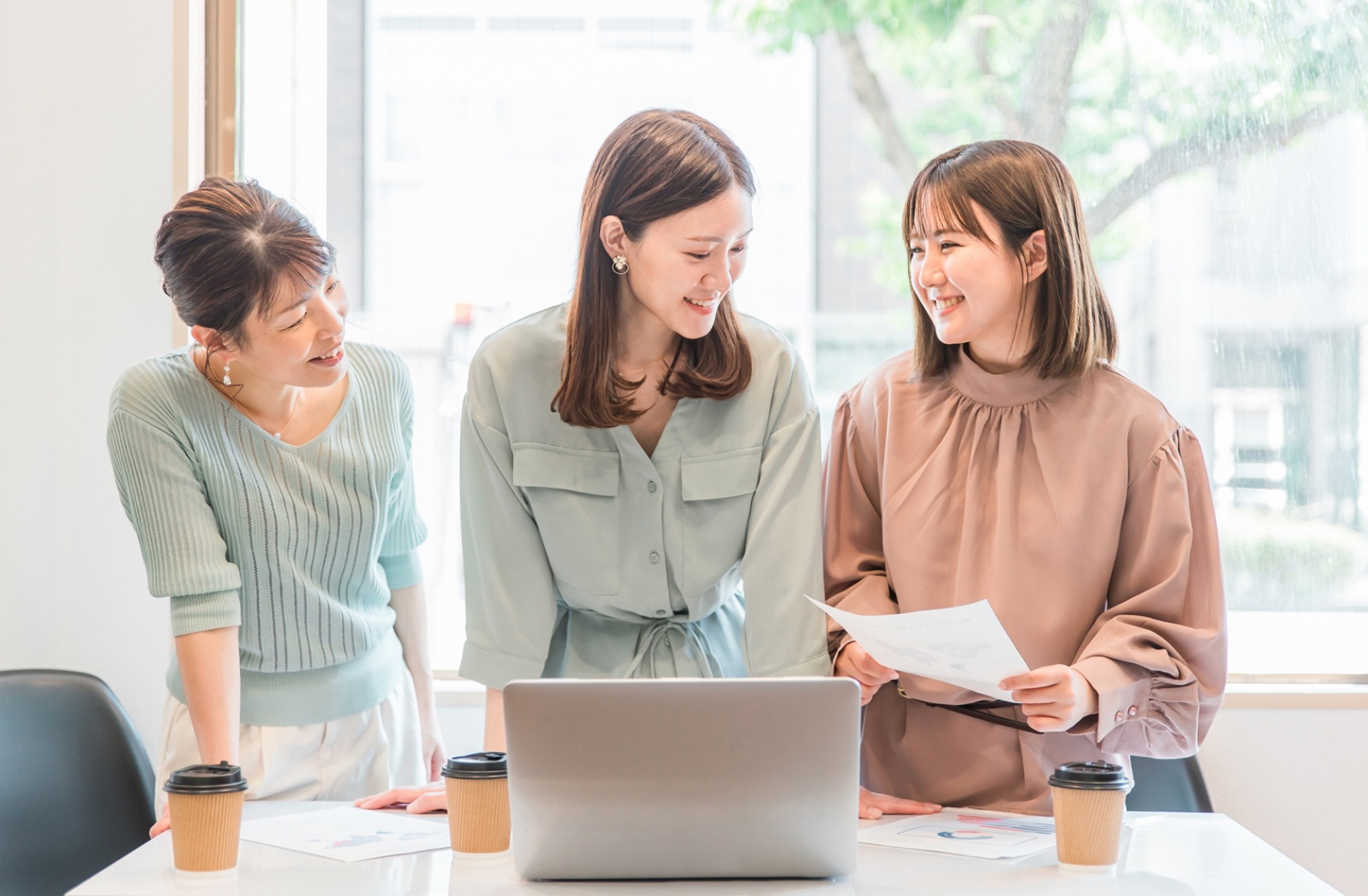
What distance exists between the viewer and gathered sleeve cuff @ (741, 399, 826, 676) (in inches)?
68.4

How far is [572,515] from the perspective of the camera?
1815mm

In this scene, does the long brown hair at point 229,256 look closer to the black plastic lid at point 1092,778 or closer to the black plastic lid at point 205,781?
the black plastic lid at point 205,781

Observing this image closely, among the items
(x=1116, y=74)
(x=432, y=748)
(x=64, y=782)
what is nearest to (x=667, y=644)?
(x=432, y=748)

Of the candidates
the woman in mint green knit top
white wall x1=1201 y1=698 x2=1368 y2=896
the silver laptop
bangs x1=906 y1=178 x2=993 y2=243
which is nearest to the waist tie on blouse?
the woman in mint green knit top

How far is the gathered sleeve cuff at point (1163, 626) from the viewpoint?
5.33 feet

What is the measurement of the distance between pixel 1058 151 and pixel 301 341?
1.65m

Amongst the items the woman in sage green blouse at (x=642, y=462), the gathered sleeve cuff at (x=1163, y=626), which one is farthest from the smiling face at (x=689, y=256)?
the gathered sleeve cuff at (x=1163, y=626)

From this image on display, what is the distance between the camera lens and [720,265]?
5.76 ft

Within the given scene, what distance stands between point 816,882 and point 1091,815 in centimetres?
31

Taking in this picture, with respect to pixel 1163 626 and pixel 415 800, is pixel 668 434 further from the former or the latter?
pixel 1163 626

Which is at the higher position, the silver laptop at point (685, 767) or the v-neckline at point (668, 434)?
the v-neckline at point (668, 434)

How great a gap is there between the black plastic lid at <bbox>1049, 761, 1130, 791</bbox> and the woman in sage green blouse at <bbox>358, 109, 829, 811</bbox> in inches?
18.2

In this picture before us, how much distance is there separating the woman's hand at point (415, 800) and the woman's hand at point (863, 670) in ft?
1.92

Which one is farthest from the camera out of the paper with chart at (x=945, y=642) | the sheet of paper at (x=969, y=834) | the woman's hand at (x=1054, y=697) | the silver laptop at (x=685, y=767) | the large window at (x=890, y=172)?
the large window at (x=890, y=172)
